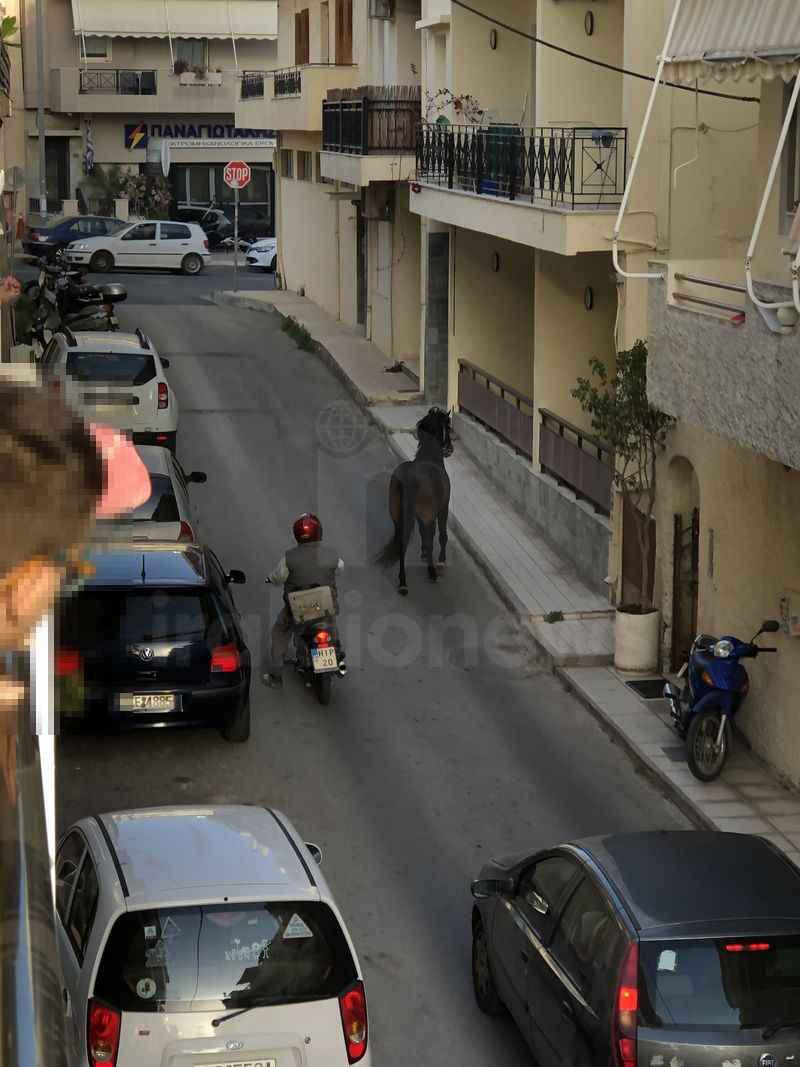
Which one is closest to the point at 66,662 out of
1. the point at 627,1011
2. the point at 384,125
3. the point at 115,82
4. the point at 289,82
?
the point at 627,1011

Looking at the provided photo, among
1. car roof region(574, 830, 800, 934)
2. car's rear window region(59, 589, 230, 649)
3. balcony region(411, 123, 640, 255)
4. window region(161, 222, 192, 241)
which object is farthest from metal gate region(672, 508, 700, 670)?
window region(161, 222, 192, 241)

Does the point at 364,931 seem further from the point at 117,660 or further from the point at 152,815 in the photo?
the point at 117,660

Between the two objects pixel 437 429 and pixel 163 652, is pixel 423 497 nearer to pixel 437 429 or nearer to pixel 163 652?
pixel 437 429

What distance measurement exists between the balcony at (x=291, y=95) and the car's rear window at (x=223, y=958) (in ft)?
90.4

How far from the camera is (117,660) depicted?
1241 cm

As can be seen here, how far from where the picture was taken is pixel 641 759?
13.1 m

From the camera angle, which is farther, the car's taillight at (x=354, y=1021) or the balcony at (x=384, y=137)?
the balcony at (x=384, y=137)

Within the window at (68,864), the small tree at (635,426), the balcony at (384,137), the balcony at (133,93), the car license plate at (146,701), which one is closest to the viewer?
the window at (68,864)

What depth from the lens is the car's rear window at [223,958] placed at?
273 inches

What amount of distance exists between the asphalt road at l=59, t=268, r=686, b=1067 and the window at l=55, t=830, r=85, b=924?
1.88m

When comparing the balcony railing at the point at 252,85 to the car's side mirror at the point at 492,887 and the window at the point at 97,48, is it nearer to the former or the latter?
the window at the point at 97,48

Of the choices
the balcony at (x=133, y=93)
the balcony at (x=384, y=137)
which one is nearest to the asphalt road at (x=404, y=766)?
the balcony at (x=384, y=137)

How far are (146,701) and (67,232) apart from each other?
37192mm

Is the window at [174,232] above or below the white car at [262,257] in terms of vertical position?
above
